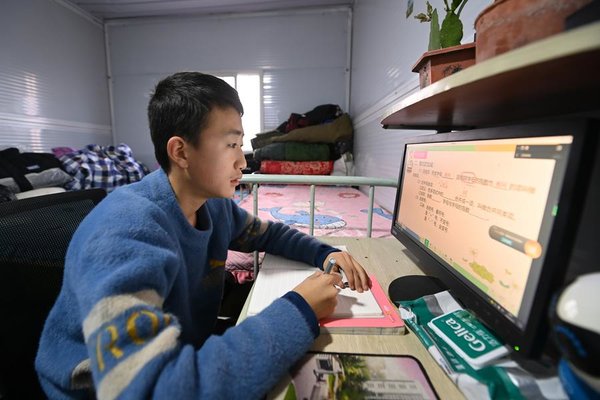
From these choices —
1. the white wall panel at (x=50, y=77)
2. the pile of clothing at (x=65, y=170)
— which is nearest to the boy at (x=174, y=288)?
the pile of clothing at (x=65, y=170)

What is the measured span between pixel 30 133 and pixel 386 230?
3.74m

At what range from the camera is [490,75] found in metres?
0.33

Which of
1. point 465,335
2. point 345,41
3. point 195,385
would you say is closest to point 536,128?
point 465,335

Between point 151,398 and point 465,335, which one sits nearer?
point 151,398

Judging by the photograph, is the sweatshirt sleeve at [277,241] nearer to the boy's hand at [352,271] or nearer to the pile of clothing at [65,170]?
the boy's hand at [352,271]

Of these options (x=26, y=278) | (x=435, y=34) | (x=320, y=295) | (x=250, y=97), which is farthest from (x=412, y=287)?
(x=250, y=97)

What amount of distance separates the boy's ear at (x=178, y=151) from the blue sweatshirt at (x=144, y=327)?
43mm

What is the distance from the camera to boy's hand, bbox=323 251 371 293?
2.06ft

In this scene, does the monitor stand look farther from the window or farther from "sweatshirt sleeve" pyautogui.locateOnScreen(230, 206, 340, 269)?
the window

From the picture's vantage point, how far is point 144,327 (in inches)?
13.9

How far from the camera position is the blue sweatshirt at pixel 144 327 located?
13.3 inches

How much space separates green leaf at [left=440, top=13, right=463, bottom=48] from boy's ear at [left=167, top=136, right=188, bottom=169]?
655mm

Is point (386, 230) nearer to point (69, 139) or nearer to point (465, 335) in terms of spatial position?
point (465, 335)

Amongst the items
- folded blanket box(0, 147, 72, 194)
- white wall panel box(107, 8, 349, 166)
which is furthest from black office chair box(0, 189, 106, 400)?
white wall panel box(107, 8, 349, 166)
